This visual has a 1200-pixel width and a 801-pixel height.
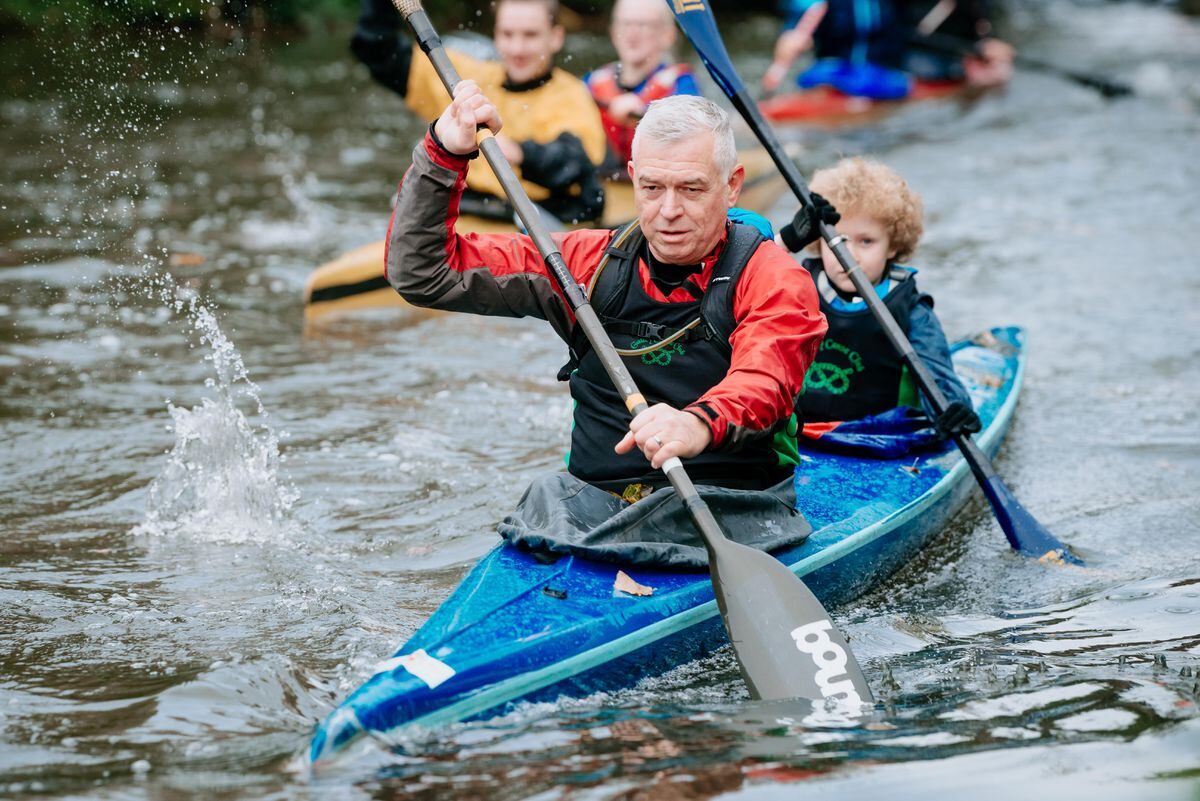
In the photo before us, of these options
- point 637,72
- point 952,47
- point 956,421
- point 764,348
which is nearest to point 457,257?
point 764,348

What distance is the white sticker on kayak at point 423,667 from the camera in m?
2.83

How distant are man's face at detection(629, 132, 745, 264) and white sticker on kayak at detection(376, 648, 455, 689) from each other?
1205 millimetres

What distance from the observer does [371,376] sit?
6.12m

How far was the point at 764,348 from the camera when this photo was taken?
326cm

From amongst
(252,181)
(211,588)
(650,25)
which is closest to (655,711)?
(211,588)

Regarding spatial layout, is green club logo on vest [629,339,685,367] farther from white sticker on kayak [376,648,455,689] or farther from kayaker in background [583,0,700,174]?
kayaker in background [583,0,700,174]

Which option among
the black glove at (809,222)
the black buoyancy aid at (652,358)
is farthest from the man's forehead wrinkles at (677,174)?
the black glove at (809,222)

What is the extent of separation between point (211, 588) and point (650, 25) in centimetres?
444

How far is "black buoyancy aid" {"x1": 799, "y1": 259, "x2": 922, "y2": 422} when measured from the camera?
4.59 m

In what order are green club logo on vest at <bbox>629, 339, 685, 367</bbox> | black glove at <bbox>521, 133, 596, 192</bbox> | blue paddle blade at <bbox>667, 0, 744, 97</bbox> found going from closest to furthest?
green club logo on vest at <bbox>629, 339, 685, 367</bbox> → blue paddle blade at <bbox>667, 0, 744, 97</bbox> → black glove at <bbox>521, 133, 596, 192</bbox>

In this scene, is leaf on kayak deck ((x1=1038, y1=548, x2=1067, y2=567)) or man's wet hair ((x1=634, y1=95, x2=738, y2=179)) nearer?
man's wet hair ((x1=634, y1=95, x2=738, y2=179))

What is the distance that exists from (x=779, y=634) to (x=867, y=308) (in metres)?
1.71

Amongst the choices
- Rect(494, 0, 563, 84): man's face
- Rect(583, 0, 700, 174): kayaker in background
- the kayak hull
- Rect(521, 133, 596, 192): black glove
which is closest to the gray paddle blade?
Rect(521, 133, 596, 192): black glove

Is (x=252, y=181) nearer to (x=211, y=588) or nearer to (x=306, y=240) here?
(x=306, y=240)
